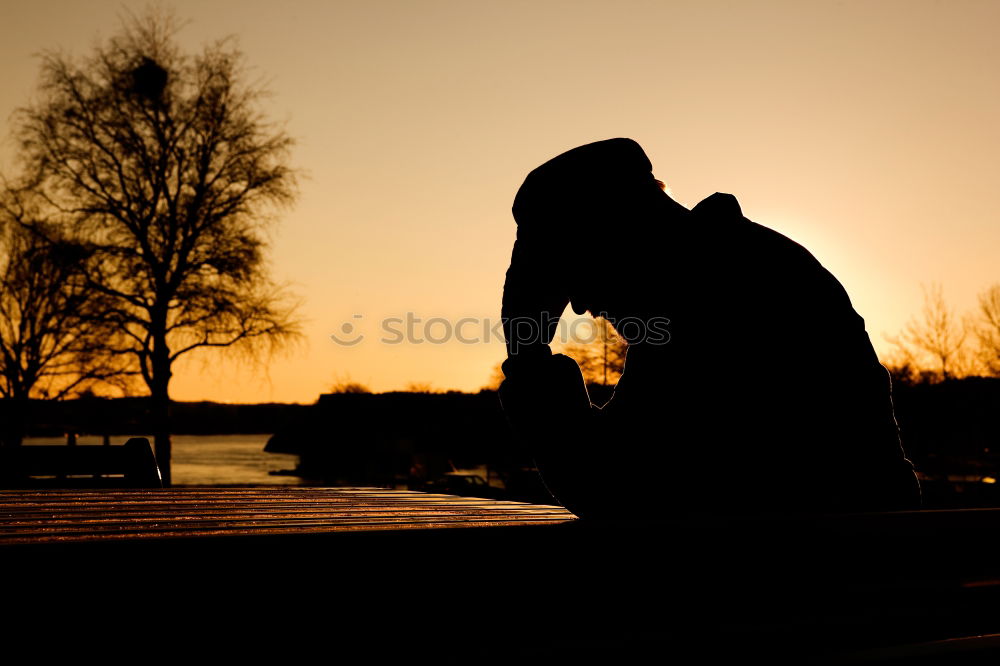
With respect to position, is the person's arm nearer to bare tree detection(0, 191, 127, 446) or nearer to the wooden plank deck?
the wooden plank deck

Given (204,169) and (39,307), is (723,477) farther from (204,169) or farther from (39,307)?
(39,307)

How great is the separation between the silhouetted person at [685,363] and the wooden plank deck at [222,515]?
0.98ft

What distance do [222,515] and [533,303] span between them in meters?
1.75

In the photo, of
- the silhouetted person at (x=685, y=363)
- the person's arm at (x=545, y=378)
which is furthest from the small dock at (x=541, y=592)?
the person's arm at (x=545, y=378)

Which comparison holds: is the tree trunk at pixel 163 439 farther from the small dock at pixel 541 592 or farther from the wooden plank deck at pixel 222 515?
the small dock at pixel 541 592

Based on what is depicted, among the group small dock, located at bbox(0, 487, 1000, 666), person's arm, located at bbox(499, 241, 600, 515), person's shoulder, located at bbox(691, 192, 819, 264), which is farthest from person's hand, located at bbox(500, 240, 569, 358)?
small dock, located at bbox(0, 487, 1000, 666)

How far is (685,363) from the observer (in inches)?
87.7

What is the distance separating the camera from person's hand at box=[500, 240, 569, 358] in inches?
89.6

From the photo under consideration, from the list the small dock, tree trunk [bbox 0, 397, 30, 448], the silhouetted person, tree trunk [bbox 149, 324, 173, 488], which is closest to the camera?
the small dock

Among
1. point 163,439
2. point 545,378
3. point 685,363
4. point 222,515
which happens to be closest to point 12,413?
point 222,515

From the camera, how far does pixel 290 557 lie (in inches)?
50.6

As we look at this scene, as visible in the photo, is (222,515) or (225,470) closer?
(222,515)

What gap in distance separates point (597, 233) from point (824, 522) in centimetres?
96

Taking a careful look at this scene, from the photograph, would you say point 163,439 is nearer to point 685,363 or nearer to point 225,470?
point 685,363
